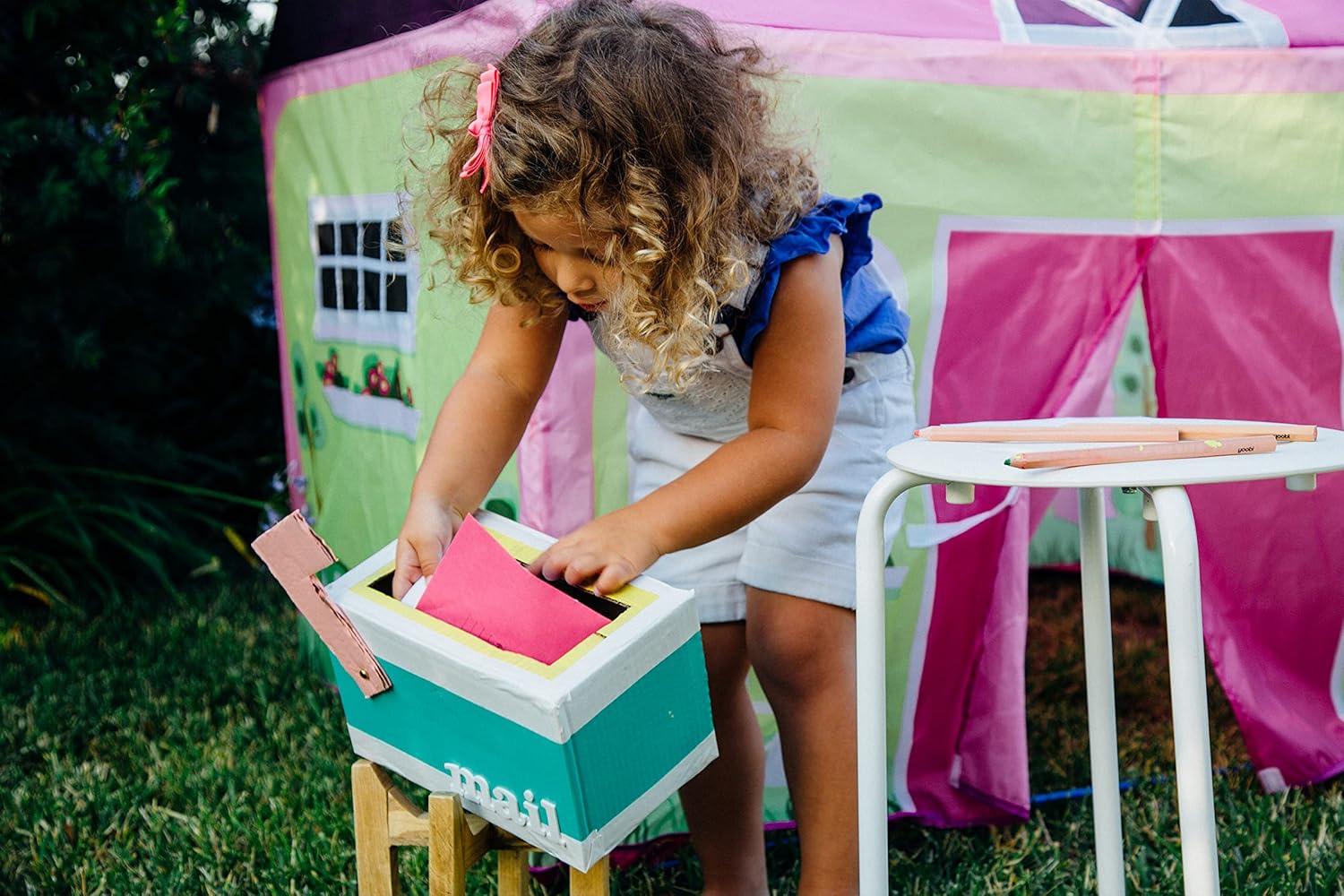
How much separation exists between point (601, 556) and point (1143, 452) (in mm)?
434

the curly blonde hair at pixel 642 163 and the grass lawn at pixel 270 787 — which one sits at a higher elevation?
the curly blonde hair at pixel 642 163

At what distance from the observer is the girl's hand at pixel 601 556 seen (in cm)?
→ 109

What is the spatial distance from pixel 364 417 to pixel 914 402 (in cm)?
85

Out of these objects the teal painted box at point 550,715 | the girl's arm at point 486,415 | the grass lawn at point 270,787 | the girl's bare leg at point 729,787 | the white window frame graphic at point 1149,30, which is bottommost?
the grass lawn at point 270,787

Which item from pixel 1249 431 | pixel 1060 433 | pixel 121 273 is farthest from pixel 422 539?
pixel 121 273

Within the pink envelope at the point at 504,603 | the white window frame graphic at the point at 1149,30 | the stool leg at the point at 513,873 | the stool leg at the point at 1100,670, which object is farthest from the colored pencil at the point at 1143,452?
the white window frame graphic at the point at 1149,30

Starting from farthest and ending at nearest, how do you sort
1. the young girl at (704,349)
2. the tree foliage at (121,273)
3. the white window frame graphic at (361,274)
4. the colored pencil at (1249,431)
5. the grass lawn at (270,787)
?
the tree foliage at (121,273) → the white window frame graphic at (361,274) → the grass lawn at (270,787) → the young girl at (704,349) → the colored pencil at (1249,431)

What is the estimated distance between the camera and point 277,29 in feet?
7.41

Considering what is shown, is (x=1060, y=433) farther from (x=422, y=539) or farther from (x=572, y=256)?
(x=422, y=539)

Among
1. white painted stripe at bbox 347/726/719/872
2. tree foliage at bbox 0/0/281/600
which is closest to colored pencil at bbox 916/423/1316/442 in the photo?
white painted stripe at bbox 347/726/719/872

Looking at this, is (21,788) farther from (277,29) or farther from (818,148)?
(818,148)

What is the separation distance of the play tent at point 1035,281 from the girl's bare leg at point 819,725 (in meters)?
0.38

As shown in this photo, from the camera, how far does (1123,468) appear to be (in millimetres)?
957

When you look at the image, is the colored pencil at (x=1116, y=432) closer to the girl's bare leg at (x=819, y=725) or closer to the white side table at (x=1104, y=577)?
the white side table at (x=1104, y=577)
